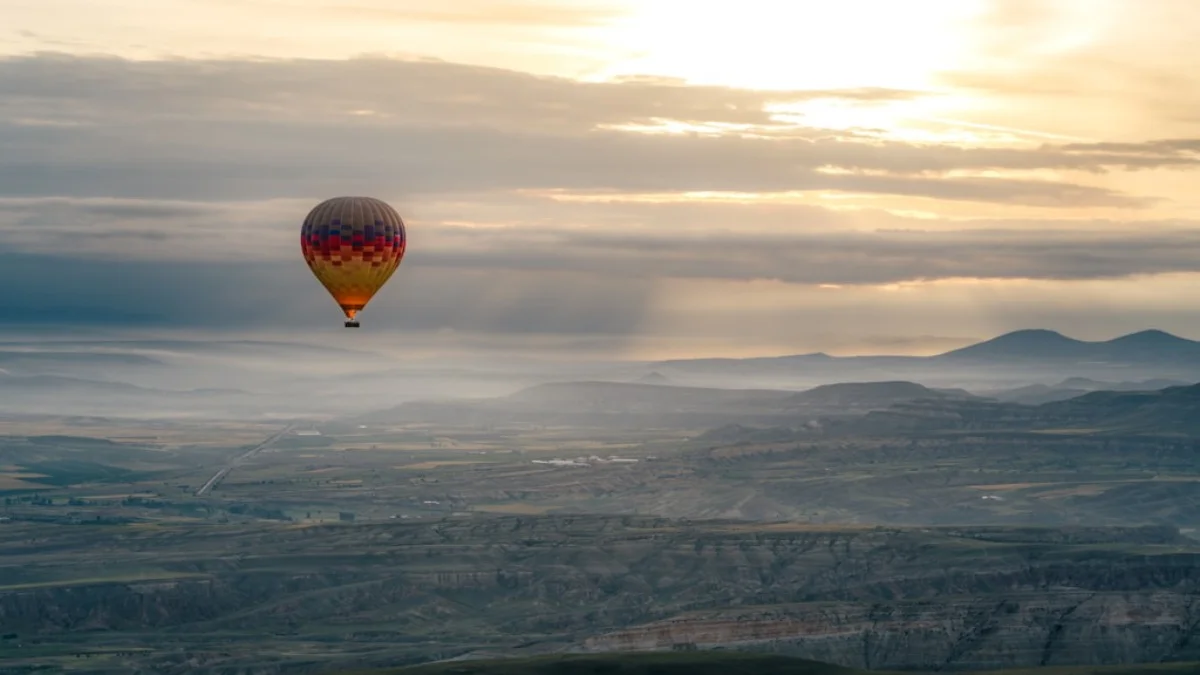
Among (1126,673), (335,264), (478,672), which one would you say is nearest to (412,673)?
(478,672)

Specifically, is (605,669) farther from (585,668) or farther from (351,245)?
(351,245)

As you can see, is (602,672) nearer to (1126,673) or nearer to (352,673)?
(352,673)

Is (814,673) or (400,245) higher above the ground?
(400,245)

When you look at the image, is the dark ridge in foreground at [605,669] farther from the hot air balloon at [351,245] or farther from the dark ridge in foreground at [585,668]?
the hot air balloon at [351,245]

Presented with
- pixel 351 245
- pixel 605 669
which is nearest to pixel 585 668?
pixel 605 669

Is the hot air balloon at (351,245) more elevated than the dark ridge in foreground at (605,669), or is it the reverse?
the hot air balloon at (351,245)

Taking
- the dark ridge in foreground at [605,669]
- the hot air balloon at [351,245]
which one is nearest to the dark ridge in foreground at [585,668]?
the dark ridge in foreground at [605,669]

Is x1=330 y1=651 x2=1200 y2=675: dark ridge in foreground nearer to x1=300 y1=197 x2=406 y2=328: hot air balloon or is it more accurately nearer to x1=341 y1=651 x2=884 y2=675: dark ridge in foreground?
x1=341 y1=651 x2=884 y2=675: dark ridge in foreground

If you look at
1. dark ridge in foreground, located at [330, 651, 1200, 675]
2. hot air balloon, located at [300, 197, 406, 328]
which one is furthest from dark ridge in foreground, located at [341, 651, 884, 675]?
hot air balloon, located at [300, 197, 406, 328]

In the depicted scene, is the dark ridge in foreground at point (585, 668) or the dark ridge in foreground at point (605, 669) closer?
the dark ridge in foreground at point (585, 668)
